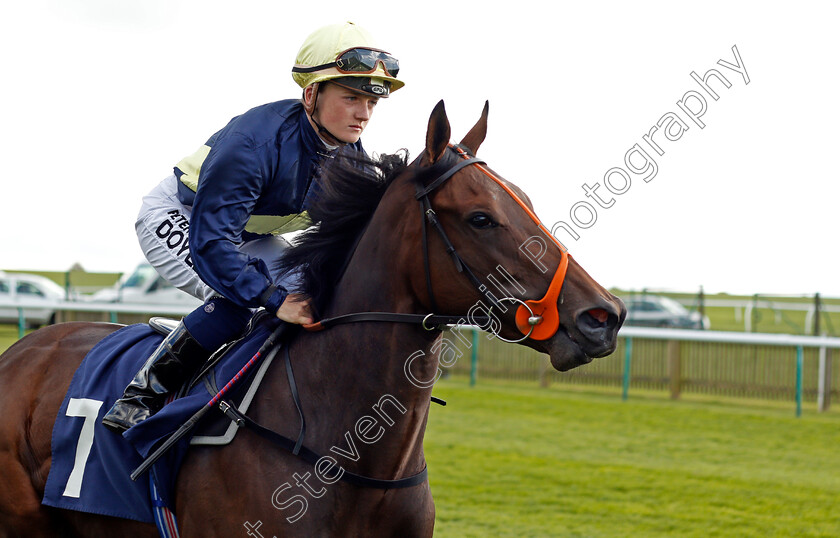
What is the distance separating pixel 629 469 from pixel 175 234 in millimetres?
5206

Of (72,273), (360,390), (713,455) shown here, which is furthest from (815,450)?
(72,273)

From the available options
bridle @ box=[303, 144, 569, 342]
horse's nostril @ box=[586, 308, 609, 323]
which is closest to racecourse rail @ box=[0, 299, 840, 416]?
bridle @ box=[303, 144, 569, 342]

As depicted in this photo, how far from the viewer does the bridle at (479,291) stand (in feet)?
7.06

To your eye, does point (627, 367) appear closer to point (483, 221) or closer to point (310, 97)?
point (310, 97)

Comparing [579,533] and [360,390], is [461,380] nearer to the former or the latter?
[579,533]

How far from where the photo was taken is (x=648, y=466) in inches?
284

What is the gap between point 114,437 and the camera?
8.75 ft

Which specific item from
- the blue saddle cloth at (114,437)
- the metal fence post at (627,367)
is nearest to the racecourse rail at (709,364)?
the metal fence post at (627,367)

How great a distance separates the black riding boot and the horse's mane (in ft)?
1.46

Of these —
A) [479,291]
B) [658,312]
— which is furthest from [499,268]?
[658,312]

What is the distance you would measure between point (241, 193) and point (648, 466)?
5705 millimetres

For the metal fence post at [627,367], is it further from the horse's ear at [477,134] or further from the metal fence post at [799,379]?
the horse's ear at [477,134]

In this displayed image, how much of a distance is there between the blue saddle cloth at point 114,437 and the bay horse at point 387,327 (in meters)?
0.10

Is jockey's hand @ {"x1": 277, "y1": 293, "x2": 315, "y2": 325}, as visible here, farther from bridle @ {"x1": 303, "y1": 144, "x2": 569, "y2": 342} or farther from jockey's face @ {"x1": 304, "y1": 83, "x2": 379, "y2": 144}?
jockey's face @ {"x1": 304, "y1": 83, "x2": 379, "y2": 144}
